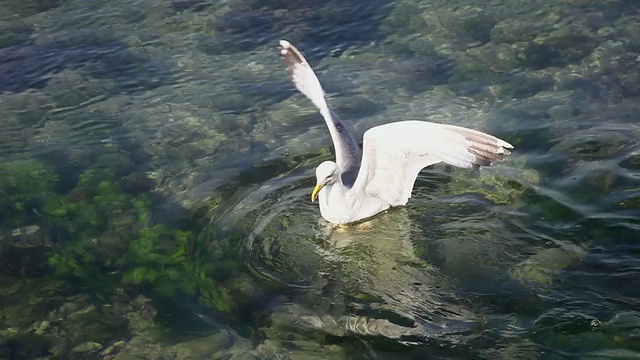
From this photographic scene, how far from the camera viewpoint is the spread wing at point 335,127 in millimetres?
7922

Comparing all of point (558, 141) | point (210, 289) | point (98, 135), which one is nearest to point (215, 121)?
point (98, 135)

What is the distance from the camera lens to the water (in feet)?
20.4

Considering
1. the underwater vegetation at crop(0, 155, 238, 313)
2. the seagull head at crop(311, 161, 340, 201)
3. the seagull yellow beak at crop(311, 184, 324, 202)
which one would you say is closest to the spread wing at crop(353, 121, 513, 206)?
the seagull head at crop(311, 161, 340, 201)

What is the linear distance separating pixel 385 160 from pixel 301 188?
1.08 m

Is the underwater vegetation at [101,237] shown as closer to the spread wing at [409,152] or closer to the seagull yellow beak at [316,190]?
the seagull yellow beak at [316,190]

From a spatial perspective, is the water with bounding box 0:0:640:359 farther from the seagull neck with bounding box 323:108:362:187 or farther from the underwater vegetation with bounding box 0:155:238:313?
the seagull neck with bounding box 323:108:362:187

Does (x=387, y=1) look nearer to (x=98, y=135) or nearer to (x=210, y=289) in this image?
(x=98, y=135)

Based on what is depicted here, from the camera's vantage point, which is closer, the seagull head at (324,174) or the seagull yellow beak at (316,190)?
the seagull yellow beak at (316,190)

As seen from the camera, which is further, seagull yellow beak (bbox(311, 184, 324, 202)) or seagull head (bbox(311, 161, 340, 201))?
seagull head (bbox(311, 161, 340, 201))

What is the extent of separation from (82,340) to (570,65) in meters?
6.89

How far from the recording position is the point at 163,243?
748 centimetres

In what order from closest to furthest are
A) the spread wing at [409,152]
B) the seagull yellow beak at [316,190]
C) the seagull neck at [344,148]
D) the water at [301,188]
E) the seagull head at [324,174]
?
the water at [301,188] → the spread wing at [409,152] → the seagull yellow beak at [316,190] → the seagull head at [324,174] → the seagull neck at [344,148]

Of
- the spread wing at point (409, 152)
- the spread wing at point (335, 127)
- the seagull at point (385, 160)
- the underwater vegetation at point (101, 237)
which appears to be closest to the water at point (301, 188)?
the underwater vegetation at point (101, 237)

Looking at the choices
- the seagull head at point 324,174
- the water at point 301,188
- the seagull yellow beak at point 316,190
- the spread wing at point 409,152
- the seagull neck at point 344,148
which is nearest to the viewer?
the water at point 301,188
